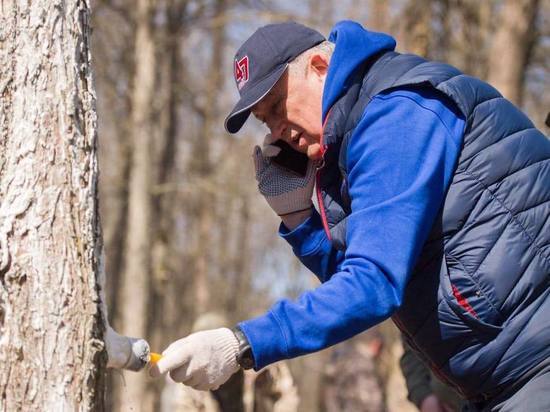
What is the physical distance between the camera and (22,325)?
8.20 feet

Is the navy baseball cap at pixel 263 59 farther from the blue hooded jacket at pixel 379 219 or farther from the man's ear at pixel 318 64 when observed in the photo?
the blue hooded jacket at pixel 379 219

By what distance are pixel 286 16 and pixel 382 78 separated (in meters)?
8.49

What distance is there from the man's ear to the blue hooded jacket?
11.6 inches

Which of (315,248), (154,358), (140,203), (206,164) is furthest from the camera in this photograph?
(206,164)

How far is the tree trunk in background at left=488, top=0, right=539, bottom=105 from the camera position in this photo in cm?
808

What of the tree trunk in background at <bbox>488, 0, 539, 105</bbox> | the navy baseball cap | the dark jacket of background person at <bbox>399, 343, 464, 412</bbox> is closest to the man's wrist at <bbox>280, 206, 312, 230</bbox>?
the navy baseball cap

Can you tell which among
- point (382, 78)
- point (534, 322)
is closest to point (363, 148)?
point (382, 78)

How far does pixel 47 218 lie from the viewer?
2.56 meters

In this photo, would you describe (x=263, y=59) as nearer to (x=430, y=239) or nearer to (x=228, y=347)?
(x=430, y=239)

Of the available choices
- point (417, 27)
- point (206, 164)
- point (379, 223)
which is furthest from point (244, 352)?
point (206, 164)

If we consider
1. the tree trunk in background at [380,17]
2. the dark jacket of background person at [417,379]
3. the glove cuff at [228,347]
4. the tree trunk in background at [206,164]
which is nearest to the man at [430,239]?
the glove cuff at [228,347]

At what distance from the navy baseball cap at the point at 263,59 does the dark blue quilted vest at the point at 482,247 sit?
22 centimetres

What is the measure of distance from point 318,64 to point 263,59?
0.53ft

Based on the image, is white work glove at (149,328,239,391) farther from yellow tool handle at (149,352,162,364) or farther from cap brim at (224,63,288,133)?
cap brim at (224,63,288,133)
